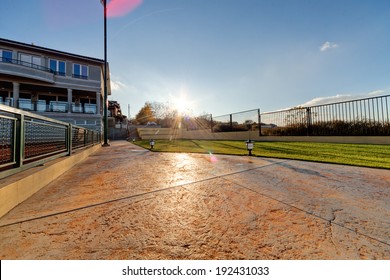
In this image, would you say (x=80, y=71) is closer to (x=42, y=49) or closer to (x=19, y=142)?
(x=42, y=49)

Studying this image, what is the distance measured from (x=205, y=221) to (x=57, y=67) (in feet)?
87.1

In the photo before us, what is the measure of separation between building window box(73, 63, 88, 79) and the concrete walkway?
23.1 meters

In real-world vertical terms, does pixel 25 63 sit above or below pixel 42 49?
below

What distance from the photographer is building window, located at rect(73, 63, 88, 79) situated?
70.5ft

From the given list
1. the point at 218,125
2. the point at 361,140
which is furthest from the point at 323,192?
the point at 218,125

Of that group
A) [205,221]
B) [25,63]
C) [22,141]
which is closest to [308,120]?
[205,221]

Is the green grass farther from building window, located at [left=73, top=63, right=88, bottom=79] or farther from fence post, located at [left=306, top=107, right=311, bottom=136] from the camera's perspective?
building window, located at [left=73, top=63, right=88, bottom=79]

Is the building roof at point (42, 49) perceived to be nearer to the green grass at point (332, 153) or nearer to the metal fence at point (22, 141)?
the green grass at point (332, 153)

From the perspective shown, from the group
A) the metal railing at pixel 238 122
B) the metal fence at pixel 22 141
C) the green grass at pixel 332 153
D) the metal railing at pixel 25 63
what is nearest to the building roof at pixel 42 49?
the metal railing at pixel 25 63

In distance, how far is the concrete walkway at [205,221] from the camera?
144cm

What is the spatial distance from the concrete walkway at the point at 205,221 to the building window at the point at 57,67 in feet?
76.6

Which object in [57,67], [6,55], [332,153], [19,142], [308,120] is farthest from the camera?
[57,67]

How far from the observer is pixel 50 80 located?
19500mm
